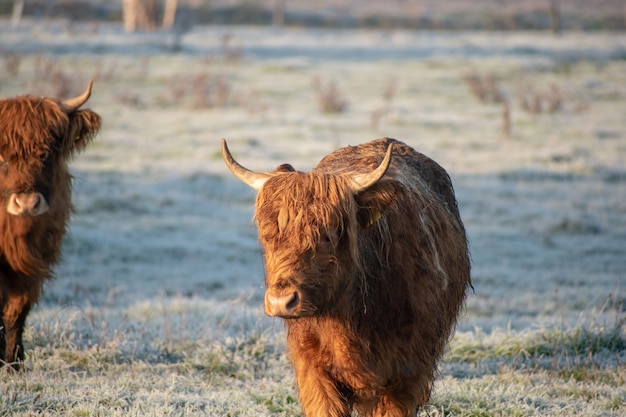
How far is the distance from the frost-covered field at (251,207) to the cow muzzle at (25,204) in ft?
3.93

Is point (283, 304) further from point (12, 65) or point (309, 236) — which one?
point (12, 65)

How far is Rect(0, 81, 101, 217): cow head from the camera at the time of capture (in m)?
5.91

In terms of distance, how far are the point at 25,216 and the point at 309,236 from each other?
10.2ft

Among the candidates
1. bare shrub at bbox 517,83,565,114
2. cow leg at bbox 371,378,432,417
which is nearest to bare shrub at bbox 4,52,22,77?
bare shrub at bbox 517,83,565,114

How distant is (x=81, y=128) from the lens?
267 inches

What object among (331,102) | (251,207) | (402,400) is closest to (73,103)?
(402,400)

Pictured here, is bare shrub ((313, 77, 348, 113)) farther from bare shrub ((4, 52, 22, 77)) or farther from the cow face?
the cow face

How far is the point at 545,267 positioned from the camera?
11812 mm

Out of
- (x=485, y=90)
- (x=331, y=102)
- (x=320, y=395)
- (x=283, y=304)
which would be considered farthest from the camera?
(x=485, y=90)

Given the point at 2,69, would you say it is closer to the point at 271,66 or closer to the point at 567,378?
the point at 271,66

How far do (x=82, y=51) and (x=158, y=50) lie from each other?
3.72m

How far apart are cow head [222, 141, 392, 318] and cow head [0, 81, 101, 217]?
265 cm

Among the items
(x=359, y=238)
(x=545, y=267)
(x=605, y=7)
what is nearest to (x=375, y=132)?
(x=545, y=267)

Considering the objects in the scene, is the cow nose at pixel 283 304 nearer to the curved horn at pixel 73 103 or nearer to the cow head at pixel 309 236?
the cow head at pixel 309 236
